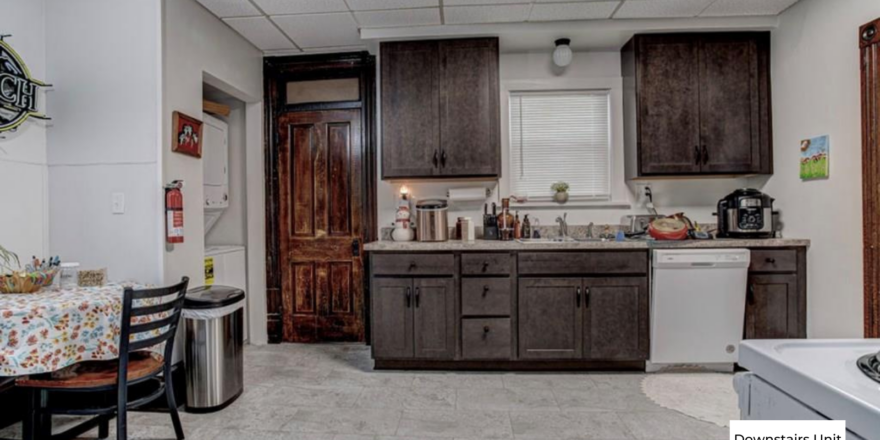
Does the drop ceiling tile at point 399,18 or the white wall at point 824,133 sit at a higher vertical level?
the drop ceiling tile at point 399,18

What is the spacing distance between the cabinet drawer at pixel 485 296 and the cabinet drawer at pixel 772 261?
1707 millimetres

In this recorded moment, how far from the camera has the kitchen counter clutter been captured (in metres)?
3.00

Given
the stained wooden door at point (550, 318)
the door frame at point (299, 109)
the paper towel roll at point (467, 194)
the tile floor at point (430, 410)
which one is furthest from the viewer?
the door frame at point (299, 109)

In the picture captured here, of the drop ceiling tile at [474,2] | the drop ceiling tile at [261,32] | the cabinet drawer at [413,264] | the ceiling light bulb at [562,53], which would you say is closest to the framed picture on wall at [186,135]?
the drop ceiling tile at [261,32]

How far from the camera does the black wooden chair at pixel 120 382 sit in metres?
1.85

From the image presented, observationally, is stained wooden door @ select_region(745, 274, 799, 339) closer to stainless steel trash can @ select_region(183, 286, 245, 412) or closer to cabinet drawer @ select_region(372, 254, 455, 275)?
cabinet drawer @ select_region(372, 254, 455, 275)

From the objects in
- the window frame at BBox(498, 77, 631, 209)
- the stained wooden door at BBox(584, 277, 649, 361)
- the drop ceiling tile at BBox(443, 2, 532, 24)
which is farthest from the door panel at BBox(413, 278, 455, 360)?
the drop ceiling tile at BBox(443, 2, 532, 24)

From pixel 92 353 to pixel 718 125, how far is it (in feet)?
13.5

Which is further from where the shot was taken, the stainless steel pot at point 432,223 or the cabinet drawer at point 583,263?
the stainless steel pot at point 432,223

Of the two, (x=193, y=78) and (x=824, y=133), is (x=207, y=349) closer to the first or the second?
(x=193, y=78)

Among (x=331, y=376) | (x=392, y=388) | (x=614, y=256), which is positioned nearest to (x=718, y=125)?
(x=614, y=256)

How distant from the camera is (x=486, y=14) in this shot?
10.3ft

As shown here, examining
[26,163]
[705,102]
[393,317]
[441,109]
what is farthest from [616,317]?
[26,163]

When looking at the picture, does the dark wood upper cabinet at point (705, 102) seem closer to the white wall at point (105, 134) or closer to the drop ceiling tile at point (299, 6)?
the drop ceiling tile at point (299, 6)
